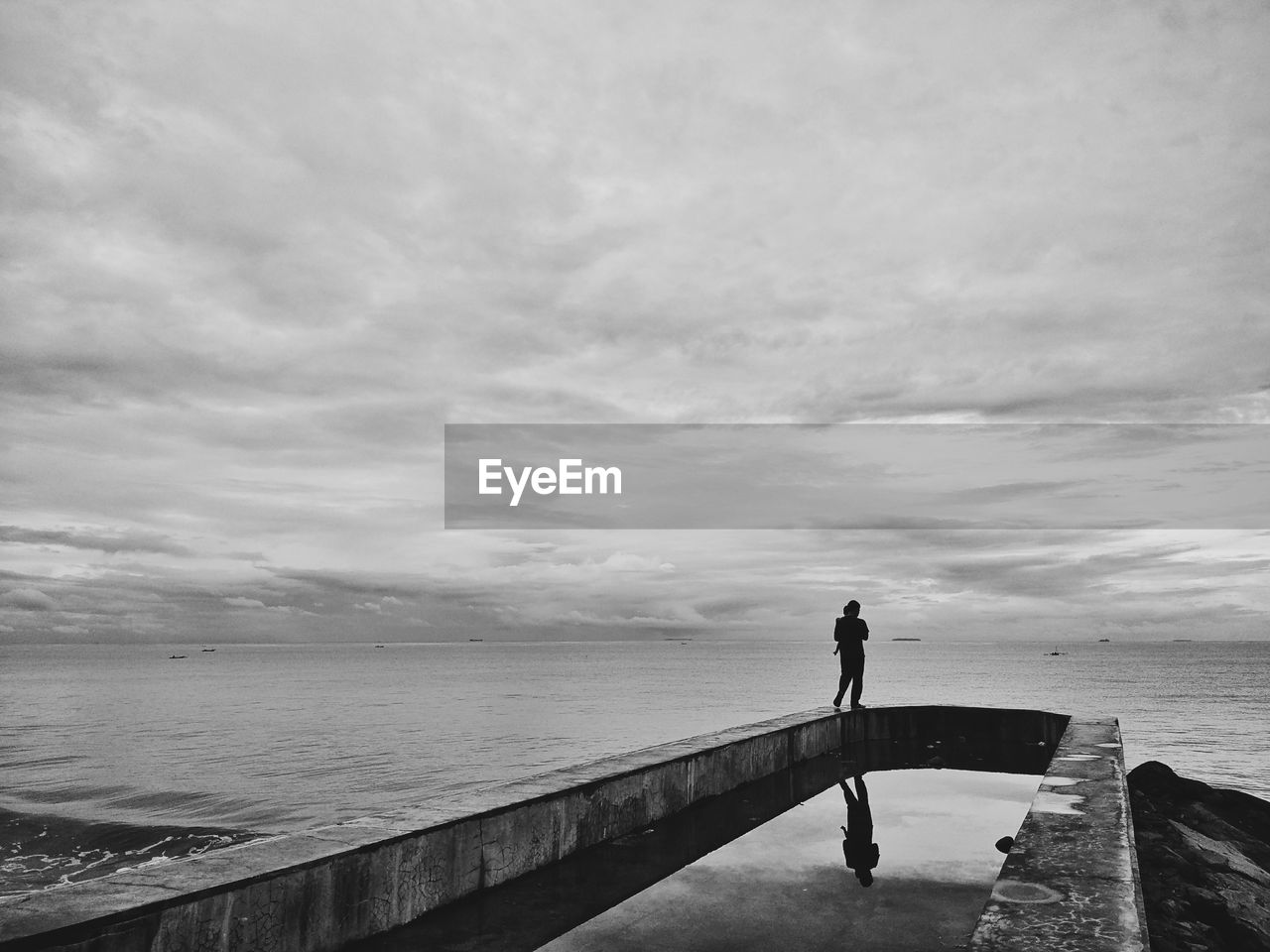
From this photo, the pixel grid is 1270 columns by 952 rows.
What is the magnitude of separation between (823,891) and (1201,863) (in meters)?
4.01

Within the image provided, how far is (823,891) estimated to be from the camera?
5.75m

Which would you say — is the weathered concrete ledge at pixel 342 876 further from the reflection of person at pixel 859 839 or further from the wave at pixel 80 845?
the wave at pixel 80 845

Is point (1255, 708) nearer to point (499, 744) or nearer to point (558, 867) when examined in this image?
point (499, 744)

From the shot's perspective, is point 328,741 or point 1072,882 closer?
point 1072,882

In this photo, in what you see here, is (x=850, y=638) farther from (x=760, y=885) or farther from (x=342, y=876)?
(x=342, y=876)

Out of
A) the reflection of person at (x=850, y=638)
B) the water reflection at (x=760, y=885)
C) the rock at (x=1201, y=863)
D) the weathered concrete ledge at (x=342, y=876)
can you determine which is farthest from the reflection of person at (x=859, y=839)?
the reflection of person at (x=850, y=638)

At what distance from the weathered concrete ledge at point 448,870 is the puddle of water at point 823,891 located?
28.2 inches

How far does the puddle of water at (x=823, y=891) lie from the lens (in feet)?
15.9

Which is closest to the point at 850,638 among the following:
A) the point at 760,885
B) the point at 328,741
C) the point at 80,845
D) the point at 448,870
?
the point at 760,885

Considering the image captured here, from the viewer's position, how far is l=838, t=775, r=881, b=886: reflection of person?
631 cm

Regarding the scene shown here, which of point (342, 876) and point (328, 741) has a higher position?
point (342, 876)

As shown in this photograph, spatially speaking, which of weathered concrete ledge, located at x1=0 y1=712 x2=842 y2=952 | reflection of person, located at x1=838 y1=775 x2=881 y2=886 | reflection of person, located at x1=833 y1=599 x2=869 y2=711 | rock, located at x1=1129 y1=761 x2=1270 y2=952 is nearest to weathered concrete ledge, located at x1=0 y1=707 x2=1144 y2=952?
weathered concrete ledge, located at x1=0 y1=712 x2=842 y2=952

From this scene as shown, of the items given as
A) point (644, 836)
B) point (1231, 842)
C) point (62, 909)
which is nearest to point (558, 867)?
point (644, 836)

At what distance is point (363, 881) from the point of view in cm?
467
